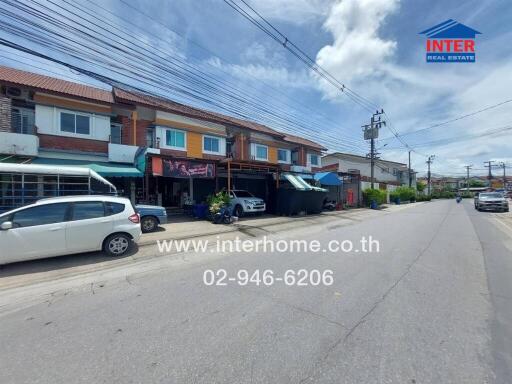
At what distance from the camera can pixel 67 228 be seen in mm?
5988

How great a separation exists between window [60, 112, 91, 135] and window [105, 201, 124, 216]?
32.6 ft

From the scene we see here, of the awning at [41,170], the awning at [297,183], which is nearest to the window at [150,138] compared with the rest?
the awning at [41,170]

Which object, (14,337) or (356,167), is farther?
(356,167)

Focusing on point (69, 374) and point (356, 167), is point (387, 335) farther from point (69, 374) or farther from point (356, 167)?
point (356, 167)

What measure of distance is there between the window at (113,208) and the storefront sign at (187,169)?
5776 millimetres

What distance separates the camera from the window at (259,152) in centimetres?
2280

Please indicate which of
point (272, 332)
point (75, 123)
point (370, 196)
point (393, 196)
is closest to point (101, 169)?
point (75, 123)

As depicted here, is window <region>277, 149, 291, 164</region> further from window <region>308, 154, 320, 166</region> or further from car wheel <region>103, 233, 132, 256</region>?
car wheel <region>103, 233, 132, 256</region>

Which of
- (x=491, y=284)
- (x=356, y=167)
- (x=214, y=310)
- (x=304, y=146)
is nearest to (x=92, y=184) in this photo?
(x=214, y=310)

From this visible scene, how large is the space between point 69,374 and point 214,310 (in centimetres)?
175

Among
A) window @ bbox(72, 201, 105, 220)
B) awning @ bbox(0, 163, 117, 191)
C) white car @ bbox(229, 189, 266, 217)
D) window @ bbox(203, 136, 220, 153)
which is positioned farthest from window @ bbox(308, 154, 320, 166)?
window @ bbox(72, 201, 105, 220)

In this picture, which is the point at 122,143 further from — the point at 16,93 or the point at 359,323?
the point at 359,323

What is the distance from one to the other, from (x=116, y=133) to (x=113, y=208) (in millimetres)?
11043

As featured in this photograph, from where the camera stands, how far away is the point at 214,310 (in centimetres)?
371
